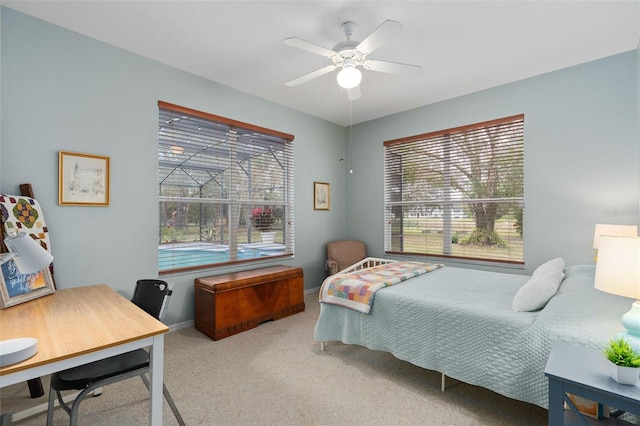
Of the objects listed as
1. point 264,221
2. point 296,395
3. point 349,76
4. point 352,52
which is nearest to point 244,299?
point 264,221

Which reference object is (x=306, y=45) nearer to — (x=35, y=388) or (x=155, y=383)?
(x=155, y=383)

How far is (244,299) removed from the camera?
3232 mm

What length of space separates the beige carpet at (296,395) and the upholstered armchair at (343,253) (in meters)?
1.69

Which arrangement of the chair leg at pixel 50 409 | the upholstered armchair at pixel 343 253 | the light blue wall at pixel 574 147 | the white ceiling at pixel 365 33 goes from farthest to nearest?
the upholstered armchair at pixel 343 253 → the light blue wall at pixel 574 147 → the white ceiling at pixel 365 33 → the chair leg at pixel 50 409

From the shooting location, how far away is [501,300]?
2113 mm

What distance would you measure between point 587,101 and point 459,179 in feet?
4.68

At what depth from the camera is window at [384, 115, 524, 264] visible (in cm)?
359

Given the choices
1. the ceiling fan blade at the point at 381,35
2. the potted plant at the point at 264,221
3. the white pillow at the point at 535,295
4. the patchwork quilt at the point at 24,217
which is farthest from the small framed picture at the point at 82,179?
the white pillow at the point at 535,295

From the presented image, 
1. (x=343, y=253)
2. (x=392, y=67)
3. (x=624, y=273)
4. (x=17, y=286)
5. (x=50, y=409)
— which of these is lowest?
(x=50, y=409)

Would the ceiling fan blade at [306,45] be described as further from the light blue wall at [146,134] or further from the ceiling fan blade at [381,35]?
the light blue wall at [146,134]

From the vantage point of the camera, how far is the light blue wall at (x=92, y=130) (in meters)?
2.32

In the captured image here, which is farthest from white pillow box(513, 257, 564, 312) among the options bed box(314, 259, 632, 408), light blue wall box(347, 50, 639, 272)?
light blue wall box(347, 50, 639, 272)

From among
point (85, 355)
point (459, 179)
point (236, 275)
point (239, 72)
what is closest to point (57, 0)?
point (239, 72)

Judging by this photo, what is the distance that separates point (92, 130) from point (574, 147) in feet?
15.1
